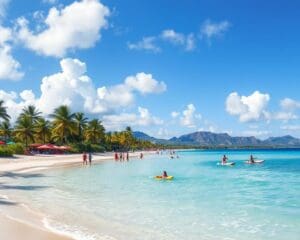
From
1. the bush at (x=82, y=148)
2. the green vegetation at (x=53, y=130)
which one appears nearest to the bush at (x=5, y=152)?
the green vegetation at (x=53, y=130)

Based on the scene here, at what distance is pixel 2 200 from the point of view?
1886 cm

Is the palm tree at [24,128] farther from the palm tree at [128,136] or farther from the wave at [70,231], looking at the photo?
the wave at [70,231]

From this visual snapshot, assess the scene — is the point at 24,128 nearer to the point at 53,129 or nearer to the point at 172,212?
the point at 53,129

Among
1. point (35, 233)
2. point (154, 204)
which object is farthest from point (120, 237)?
point (154, 204)

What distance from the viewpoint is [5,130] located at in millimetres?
97688

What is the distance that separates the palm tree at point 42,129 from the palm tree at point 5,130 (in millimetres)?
9378

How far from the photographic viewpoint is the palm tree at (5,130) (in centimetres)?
9700

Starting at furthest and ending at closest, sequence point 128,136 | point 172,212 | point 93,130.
A: point 128,136
point 93,130
point 172,212

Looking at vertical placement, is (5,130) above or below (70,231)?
above

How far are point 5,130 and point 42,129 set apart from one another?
1198cm

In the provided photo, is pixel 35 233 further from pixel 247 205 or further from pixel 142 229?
pixel 247 205

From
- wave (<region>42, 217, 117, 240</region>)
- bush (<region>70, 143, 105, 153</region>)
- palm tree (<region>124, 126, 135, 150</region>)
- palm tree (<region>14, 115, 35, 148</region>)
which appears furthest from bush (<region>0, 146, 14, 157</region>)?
palm tree (<region>124, 126, 135, 150</region>)

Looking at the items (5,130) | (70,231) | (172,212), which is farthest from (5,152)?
(70,231)

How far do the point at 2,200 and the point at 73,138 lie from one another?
86.8 meters
